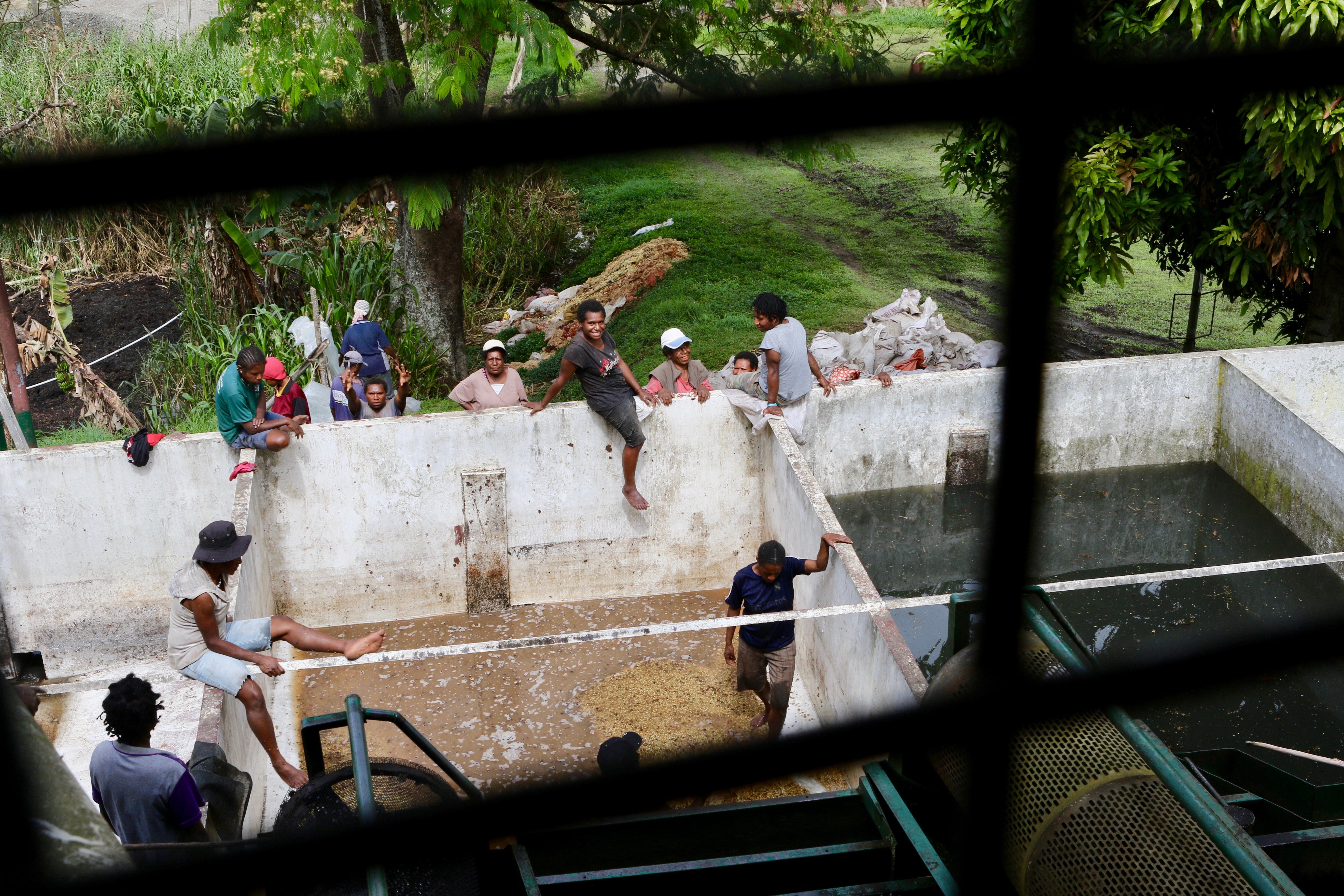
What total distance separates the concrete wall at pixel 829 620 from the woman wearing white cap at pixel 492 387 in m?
1.81

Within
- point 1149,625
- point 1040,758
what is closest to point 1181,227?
point 1149,625

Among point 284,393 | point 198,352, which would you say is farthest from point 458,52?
point 198,352

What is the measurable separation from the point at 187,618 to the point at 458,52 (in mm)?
4347

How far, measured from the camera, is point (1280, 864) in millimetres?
4637

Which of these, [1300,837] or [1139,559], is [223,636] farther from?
[1139,559]

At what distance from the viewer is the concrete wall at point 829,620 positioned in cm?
562

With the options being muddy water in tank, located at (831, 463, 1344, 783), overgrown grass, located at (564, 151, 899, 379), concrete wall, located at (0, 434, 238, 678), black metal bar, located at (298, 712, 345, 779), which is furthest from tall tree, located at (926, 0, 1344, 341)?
concrete wall, located at (0, 434, 238, 678)

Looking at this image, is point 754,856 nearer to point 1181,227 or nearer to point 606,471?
point 606,471

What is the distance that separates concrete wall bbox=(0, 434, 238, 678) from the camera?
7.25 meters

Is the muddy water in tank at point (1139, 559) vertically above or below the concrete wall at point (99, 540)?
below

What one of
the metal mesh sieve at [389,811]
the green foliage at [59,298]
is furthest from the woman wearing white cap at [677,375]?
the green foliage at [59,298]

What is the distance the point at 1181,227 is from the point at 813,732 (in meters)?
10.2

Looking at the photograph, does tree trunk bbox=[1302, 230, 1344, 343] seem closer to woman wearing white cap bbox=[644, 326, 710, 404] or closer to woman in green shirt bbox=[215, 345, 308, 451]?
woman wearing white cap bbox=[644, 326, 710, 404]

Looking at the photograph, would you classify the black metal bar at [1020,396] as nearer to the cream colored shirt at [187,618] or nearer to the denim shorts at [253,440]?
the cream colored shirt at [187,618]
